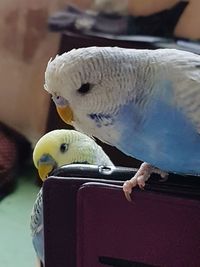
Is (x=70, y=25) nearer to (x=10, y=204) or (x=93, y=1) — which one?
(x=93, y=1)

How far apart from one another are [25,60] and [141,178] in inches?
49.5

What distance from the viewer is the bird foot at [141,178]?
2.40ft

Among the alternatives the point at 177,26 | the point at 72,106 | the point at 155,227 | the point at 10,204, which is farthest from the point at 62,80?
the point at 177,26

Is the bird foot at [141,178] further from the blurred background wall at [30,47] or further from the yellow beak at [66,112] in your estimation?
the blurred background wall at [30,47]

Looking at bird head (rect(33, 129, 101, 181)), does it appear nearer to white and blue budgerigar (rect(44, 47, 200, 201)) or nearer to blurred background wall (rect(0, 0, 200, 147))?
white and blue budgerigar (rect(44, 47, 200, 201))

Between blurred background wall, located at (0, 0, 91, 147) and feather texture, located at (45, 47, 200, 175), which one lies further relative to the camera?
blurred background wall, located at (0, 0, 91, 147)

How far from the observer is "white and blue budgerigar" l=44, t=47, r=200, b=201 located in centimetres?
69

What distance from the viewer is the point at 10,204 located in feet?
5.57

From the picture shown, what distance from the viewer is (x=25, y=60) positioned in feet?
6.38

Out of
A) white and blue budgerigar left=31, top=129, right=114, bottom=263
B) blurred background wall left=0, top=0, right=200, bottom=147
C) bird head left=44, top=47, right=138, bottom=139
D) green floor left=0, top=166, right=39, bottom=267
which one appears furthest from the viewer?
blurred background wall left=0, top=0, right=200, bottom=147

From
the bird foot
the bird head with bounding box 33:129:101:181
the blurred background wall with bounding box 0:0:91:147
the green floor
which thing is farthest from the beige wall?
the bird foot

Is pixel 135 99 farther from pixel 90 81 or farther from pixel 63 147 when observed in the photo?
pixel 63 147

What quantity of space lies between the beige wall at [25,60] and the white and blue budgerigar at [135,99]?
121cm

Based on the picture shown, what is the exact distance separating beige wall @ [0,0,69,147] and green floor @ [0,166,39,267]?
193 millimetres
